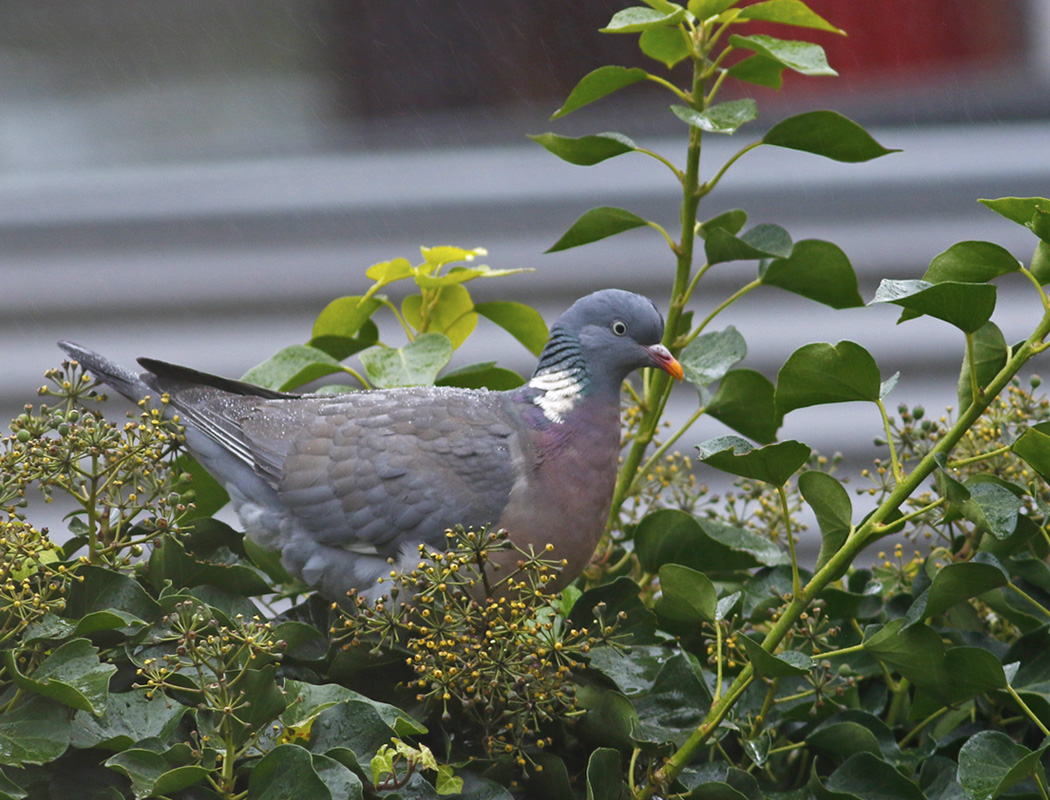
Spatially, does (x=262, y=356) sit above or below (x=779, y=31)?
below

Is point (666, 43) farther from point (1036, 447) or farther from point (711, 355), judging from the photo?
point (1036, 447)

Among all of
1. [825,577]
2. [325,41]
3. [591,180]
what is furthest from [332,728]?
[325,41]

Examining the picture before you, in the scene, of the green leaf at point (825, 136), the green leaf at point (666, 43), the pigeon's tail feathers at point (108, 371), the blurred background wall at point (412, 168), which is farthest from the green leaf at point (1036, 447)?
the blurred background wall at point (412, 168)

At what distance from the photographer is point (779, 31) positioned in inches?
117

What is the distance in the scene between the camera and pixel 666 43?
1169 millimetres

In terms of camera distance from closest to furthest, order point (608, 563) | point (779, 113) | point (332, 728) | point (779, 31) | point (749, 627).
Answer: point (332, 728) < point (749, 627) < point (608, 563) < point (779, 31) < point (779, 113)

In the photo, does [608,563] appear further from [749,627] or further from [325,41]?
[325,41]

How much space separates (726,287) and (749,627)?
7.34 feet

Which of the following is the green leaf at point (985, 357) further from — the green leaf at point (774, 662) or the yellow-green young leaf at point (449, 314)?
the yellow-green young leaf at point (449, 314)

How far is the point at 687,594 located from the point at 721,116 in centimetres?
48

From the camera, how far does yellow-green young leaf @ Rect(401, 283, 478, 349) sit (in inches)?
55.5

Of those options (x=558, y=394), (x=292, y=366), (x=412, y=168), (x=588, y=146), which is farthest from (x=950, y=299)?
(x=412, y=168)

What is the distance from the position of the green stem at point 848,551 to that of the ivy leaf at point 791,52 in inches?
13.6

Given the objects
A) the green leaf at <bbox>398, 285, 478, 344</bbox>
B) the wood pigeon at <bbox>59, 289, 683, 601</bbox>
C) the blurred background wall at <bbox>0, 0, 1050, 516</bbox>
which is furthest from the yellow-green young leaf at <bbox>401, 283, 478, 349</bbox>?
the blurred background wall at <bbox>0, 0, 1050, 516</bbox>
